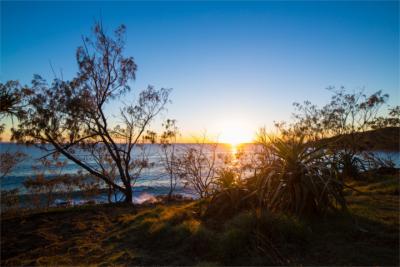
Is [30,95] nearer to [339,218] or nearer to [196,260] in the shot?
[196,260]

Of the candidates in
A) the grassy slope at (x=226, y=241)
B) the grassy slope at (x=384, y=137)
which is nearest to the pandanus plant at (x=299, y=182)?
the grassy slope at (x=226, y=241)

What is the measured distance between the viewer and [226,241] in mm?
4035

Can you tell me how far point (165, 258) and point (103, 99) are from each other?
887cm

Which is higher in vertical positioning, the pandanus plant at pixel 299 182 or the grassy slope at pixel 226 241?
the pandanus plant at pixel 299 182

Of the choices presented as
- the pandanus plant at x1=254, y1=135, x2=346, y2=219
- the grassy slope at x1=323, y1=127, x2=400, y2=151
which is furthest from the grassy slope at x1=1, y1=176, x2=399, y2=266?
the grassy slope at x1=323, y1=127, x2=400, y2=151

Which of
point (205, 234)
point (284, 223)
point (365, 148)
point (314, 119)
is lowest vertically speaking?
point (205, 234)

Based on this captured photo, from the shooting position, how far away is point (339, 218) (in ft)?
15.2

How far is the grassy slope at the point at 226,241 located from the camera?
3.59 meters

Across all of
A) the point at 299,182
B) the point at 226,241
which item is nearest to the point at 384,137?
the point at 299,182

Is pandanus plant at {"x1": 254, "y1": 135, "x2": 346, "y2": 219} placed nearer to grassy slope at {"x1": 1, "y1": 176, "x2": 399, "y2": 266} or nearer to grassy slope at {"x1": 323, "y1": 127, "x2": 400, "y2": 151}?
grassy slope at {"x1": 1, "y1": 176, "x2": 399, "y2": 266}

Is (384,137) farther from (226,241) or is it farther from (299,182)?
(226,241)

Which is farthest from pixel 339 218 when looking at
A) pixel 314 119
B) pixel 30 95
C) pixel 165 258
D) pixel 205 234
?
pixel 314 119

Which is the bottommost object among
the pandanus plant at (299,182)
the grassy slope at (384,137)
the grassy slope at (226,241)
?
the grassy slope at (226,241)

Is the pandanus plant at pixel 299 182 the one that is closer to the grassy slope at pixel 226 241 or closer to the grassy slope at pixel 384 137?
the grassy slope at pixel 226 241
